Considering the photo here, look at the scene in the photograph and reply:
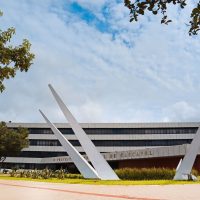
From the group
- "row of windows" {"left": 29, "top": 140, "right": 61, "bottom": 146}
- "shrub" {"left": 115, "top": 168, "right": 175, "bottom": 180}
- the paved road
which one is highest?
"row of windows" {"left": 29, "top": 140, "right": 61, "bottom": 146}

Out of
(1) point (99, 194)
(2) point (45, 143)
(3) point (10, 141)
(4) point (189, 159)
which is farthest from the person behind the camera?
(2) point (45, 143)

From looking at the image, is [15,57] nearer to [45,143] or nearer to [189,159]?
[189,159]

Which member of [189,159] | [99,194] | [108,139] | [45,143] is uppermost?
[108,139]

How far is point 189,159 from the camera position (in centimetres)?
2177

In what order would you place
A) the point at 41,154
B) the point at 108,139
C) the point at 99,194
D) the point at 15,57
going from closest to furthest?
1. the point at 15,57
2. the point at 99,194
3. the point at 108,139
4. the point at 41,154

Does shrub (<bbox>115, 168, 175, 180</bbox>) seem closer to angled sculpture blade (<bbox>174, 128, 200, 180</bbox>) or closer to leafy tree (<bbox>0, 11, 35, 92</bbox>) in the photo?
angled sculpture blade (<bbox>174, 128, 200, 180</bbox>)

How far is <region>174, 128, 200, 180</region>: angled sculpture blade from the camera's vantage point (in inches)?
845

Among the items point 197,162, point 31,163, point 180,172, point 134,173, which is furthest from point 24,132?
point 180,172

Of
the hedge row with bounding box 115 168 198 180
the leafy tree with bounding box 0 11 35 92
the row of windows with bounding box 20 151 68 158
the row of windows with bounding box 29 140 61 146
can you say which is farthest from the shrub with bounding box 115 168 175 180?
the row of windows with bounding box 29 140 61 146

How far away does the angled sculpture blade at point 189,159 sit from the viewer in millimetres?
21453

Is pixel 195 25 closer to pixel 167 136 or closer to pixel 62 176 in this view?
pixel 62 176

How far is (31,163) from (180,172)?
5204 centimetres

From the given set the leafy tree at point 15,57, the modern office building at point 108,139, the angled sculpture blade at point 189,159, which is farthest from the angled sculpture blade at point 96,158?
the modern office building at point 108,139

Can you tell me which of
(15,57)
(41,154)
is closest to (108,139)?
(41,154)
